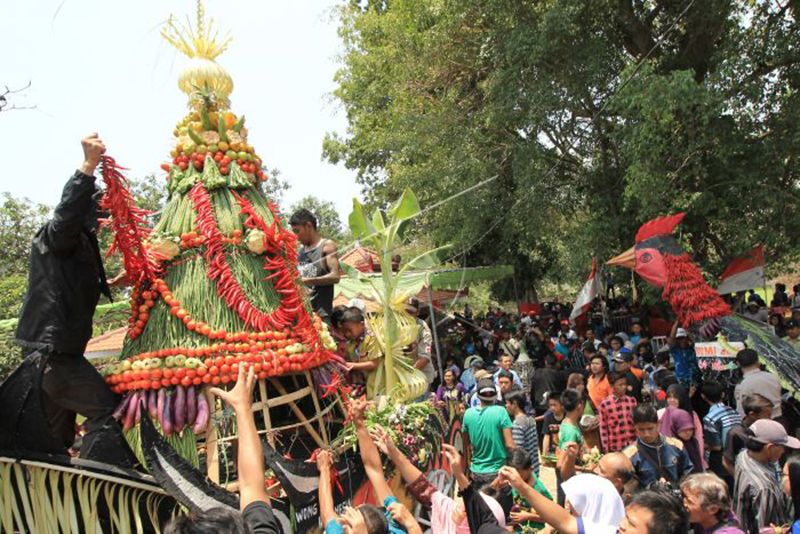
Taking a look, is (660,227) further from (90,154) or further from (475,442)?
(90,154)

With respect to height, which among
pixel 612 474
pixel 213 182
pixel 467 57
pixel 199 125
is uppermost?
pixel 467 57

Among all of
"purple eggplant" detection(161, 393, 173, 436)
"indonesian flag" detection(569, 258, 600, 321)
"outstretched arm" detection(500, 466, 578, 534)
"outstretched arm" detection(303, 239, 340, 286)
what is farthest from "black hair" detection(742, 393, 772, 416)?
"indonesian flag" detection(569, 258, 600, 321)

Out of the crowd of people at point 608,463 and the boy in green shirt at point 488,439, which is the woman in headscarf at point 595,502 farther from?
the boy in green shirt at point 488,439

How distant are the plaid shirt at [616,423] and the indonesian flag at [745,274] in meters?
4.82

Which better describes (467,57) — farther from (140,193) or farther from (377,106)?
(140,193)

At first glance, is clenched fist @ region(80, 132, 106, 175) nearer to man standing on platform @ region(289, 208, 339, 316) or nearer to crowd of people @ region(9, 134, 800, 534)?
crowd of people @ region(9, 134, 800, 534)

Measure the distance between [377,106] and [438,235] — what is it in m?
5.19

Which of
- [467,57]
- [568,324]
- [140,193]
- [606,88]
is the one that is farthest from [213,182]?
[140,193]

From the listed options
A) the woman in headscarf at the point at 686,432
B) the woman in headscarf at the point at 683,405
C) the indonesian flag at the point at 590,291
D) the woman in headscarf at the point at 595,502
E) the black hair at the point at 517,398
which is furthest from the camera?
the indonesian flag at the point at 590,291

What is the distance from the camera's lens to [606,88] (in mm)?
12492

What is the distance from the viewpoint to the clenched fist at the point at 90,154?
330 cm

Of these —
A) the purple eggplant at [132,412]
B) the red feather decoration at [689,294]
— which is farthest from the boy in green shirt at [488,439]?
the red feather decoration at [689,294]

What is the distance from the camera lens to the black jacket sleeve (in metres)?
3.27

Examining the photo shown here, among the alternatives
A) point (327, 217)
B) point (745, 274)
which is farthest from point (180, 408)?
point (327, 217)
